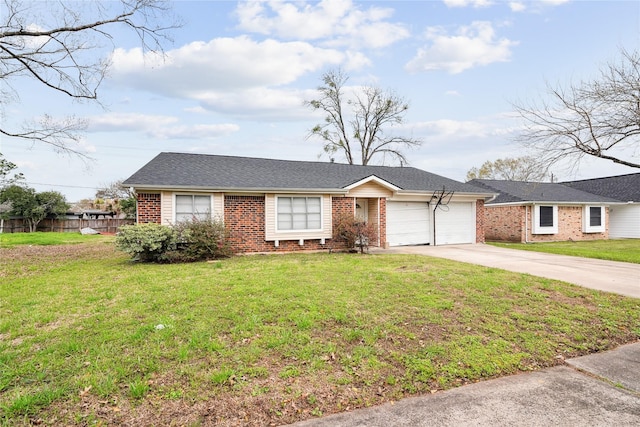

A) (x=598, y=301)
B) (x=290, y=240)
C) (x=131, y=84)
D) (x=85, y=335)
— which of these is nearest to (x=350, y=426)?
(x=85, y=335)

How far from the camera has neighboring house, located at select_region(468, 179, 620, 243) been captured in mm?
19516

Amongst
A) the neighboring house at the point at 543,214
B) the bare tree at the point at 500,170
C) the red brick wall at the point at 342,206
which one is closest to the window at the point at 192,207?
the red brick wall at the point at 342,206

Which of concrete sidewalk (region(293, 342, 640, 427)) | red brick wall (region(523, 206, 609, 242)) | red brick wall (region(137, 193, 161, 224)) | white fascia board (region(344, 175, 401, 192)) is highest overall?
white fascia board (region(344, 175, 401, 192))

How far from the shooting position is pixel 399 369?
3.76 meters

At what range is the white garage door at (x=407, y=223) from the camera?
15289mm

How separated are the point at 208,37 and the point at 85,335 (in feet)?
37.0

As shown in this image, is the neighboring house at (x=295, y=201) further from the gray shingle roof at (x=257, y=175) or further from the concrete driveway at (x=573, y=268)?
the concrete driveway at (x=573, y=268)

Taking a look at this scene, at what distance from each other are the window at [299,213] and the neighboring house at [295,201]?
4 centimetres

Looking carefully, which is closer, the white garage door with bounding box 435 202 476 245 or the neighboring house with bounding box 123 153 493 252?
the neighboring house with bounding box 123 153 493 252

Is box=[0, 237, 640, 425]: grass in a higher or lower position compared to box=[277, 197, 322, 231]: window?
lower

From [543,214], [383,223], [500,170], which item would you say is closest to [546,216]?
[543,214]

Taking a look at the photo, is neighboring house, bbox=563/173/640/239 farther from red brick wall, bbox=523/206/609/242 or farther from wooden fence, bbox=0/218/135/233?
wooden fence, bbox=0/218/135/233

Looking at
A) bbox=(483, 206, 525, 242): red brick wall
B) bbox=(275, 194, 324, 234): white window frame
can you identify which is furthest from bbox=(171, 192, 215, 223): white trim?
bbox=(483, 206, 525, 242): red brick wall

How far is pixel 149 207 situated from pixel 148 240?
6.15 ft
